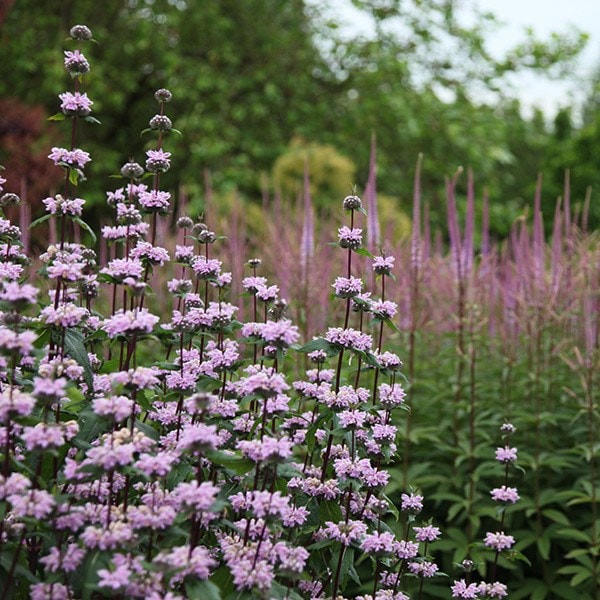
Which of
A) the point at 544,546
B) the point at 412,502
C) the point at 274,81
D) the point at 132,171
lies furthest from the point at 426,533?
the point at 274,81

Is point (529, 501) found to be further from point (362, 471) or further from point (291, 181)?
point (291, 181)

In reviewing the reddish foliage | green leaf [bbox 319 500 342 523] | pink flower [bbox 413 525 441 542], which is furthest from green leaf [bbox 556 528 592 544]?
the reddish foliage

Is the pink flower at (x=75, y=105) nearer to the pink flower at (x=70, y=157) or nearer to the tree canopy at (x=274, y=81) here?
the pink flower at (x=70, y=157)

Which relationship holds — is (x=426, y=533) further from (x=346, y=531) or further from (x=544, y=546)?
(x=544, y=546)

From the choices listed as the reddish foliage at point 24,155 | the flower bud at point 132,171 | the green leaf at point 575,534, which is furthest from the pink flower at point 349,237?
the reddish foliage at point 24,155

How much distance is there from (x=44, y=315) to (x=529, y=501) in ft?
8.13

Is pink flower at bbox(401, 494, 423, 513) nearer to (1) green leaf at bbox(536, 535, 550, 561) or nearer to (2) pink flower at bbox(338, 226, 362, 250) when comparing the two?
(2) pink flower at bbox(338, 226, 362, 250)

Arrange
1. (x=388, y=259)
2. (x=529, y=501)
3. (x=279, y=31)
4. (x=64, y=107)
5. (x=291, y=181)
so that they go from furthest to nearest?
(x=279, y=31)
(x=291, y=181)
(x=529, y=501)
(x=388, y=259)
(x=64, y=107)

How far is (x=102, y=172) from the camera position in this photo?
41.9 feet

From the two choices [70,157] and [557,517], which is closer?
[70,157]

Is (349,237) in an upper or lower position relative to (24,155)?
lower

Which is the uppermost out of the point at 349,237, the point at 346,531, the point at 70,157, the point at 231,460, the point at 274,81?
the point at 274,81

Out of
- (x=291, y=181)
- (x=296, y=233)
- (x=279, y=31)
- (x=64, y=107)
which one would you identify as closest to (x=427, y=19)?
(x=279, y=31)

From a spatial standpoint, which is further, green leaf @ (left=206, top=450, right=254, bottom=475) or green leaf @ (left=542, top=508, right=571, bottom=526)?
green leaf @ (left=542, top=508, right=571, bottom=526)
